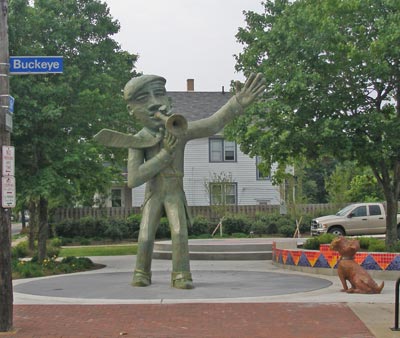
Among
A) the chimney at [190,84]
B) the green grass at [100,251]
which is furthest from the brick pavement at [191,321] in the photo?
the chimney at [190,84]

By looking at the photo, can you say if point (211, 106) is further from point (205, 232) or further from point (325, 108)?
point (325, 108)

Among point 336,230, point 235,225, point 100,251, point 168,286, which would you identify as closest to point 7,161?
point 168,286

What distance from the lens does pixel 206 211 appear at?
36.8 meters

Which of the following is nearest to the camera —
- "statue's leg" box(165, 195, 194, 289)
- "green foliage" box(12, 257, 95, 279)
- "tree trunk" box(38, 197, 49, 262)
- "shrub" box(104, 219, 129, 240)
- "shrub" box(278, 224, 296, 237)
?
"statue's leg" box(165, 195, 194, 289)

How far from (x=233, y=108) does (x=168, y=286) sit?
383cm

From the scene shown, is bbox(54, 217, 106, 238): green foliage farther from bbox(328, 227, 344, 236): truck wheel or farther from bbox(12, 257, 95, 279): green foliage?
bbox(12, 257, 95, 279): green foliage

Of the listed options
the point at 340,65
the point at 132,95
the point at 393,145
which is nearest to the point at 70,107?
the point at 132,95

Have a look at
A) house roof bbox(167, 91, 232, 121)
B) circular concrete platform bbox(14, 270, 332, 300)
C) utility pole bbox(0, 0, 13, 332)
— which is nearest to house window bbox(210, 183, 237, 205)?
house roof bbox(167, 91, 232, 121)

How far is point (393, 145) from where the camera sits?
618 inches

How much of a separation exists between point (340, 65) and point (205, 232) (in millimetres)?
18204

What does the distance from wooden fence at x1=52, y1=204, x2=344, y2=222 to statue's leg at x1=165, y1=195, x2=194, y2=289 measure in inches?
851

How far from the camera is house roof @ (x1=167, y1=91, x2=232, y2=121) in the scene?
41344 millimetres

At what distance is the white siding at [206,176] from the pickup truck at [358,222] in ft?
38.9

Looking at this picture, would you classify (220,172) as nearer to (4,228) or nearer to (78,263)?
(78,263)
